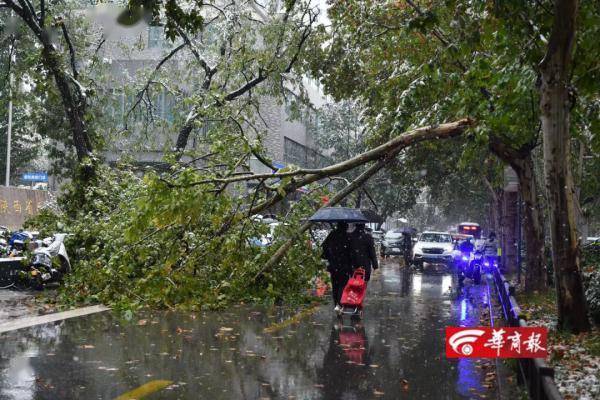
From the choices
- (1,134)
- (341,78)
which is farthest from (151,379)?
(1,134)

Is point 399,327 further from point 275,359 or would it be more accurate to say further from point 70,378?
point 70,378

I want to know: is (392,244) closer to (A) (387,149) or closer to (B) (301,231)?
(B) (301,231)

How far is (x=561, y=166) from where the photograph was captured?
10898mm

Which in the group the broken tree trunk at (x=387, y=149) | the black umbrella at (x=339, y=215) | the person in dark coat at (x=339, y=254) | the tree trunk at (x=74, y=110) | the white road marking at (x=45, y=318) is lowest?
the white road marking at (x=45, y=318)

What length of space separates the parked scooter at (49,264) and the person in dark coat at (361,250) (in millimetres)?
7347

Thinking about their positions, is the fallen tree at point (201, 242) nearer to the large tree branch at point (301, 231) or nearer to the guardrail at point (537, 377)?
the large tree branch at point (301, 231)

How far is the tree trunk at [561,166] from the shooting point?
418 inches

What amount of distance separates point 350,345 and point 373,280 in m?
14.1

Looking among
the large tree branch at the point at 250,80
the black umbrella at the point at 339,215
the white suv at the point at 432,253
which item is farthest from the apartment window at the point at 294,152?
the black umbrella at the point at 339,215

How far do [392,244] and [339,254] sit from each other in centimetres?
2923

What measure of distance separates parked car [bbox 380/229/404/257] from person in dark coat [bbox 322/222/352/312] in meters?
28.5

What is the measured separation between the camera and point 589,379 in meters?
8.50

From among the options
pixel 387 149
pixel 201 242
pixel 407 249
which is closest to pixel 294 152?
pixel 407 249

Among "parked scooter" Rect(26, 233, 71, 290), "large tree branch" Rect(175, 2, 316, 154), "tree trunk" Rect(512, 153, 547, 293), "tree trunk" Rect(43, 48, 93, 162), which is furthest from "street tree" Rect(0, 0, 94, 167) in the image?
"tree trunk" Rect(512, 153, 547, 293)
